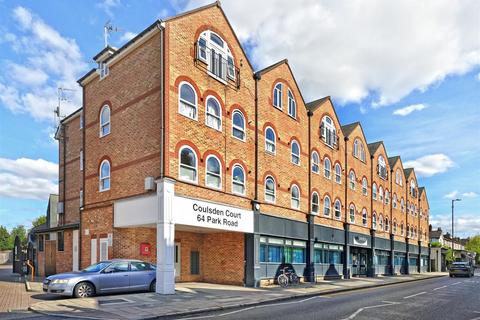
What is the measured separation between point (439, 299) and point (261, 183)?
9958 millimetres

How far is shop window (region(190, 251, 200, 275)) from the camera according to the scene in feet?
68.8

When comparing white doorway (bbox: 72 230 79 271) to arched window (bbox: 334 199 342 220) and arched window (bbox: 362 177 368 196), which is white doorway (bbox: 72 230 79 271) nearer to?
arched window (bbox: 334 199 342 220)

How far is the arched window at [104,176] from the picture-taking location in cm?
2024

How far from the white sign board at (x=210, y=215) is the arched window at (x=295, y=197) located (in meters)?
5.19

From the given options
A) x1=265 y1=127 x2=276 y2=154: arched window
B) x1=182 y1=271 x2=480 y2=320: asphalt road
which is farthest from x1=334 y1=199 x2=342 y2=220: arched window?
x1=182 y1=271 x2=480 y2=320: asphalt road

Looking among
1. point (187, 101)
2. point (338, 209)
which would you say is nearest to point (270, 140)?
point (187, 101)

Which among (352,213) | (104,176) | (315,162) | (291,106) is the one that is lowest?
(352,213)

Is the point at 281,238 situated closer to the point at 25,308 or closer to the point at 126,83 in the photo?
the point at 126,83

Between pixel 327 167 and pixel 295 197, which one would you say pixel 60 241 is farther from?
pixel 327 167

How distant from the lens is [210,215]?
59.7 ft

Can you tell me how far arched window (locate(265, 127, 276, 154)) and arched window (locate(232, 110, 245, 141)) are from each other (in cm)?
220

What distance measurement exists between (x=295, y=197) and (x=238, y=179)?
239 inches

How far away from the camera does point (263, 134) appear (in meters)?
23.0

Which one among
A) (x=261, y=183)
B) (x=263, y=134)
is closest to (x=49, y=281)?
(x=261, y=183)
